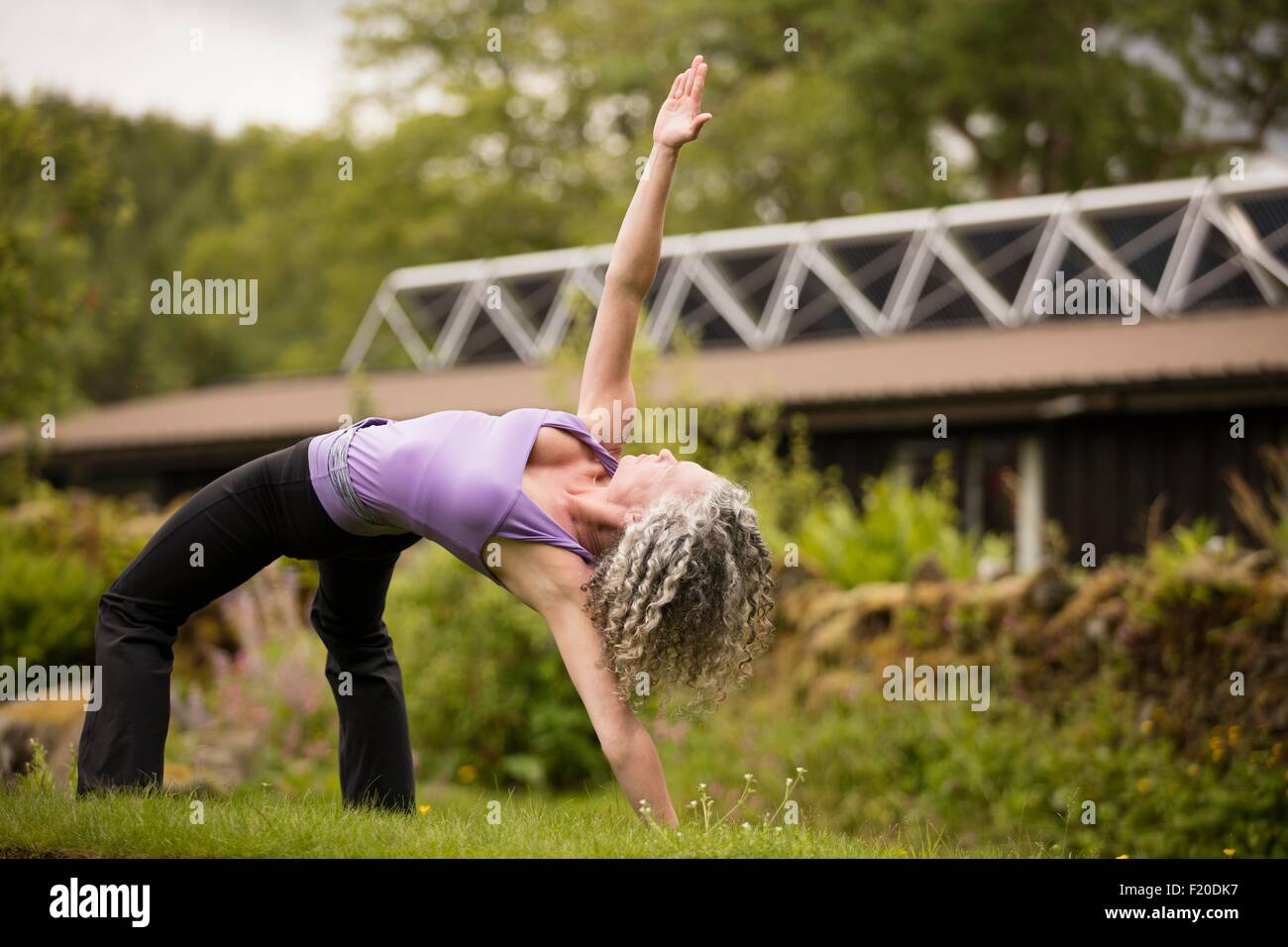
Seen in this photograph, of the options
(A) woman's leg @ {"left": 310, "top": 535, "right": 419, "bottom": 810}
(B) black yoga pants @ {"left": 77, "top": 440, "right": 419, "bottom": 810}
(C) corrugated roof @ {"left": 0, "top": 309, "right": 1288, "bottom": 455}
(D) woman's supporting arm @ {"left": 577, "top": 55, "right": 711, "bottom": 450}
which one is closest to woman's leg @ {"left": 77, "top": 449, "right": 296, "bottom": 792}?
(B) black yoga pants @ {"left": 77, "top": 440, "right": 419, "bottom": 810}

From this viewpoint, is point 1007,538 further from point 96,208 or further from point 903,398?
point 96,208

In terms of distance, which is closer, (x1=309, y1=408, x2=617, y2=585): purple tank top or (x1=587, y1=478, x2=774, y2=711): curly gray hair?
(x1=587, y1=478, x2=774, y2=711): curly gray hair

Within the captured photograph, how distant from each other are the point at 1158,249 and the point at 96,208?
1317cm

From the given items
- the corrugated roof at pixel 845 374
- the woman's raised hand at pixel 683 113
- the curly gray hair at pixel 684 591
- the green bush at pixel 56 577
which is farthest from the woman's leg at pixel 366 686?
the green bush at pixel 56 577

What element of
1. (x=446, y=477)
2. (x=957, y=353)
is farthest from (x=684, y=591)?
(x=957, y=353)

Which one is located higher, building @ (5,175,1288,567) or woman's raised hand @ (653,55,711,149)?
building @ (5,175,1288,567)

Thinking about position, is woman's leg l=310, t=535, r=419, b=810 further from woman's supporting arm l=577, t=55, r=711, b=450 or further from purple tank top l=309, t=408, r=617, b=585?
woman's supporting arm l=577, t=55, r=711, b=450

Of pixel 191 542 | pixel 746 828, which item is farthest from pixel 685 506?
pixel 191 542

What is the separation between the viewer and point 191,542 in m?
4.28

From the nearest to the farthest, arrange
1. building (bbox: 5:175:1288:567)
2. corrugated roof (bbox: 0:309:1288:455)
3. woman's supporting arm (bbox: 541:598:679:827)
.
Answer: woman's supporting arm (bbox: 541:598:679:827) → corrugated roof (bbox: 0:309:1288:455) → building (bbox: 5:175:1288:567)

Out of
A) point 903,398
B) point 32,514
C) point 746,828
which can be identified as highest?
point 903,398

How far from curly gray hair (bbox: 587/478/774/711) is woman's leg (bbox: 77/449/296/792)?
1179mm

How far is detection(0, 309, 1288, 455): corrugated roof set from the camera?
45.1 ft

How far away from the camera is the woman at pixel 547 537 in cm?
389
